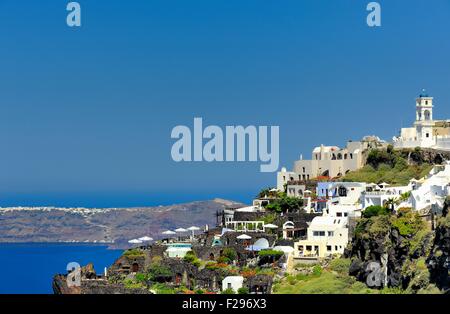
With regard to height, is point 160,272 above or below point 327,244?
below

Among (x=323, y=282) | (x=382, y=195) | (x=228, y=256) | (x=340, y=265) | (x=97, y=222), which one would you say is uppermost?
(x=382, y=195)

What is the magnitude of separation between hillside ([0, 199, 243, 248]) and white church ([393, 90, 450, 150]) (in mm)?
52492

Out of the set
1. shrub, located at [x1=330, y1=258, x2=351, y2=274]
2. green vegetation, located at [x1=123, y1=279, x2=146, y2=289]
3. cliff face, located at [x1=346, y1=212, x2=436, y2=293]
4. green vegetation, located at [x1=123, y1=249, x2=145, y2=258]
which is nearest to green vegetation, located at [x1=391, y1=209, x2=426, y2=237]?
cliff face, located at [x1=346, y1=212, x2=436, y2=293]

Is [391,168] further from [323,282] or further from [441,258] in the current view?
[441,258]

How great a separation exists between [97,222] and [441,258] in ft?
404

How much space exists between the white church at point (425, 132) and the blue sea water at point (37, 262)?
19.9 m

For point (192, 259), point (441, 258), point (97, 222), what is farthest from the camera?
point (97, 222)

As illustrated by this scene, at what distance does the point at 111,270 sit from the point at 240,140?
35.5 ft

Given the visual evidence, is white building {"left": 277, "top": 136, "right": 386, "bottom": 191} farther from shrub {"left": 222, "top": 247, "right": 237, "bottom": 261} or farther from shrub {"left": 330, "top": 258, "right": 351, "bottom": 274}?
shrub {"left": 330, "top": 258, "right": 351, "bottom": 274}

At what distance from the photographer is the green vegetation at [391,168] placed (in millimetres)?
65625

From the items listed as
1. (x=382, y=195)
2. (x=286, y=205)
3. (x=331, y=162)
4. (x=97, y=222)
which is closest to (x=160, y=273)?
(x=286, y=205)

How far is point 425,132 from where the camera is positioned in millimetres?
70250
